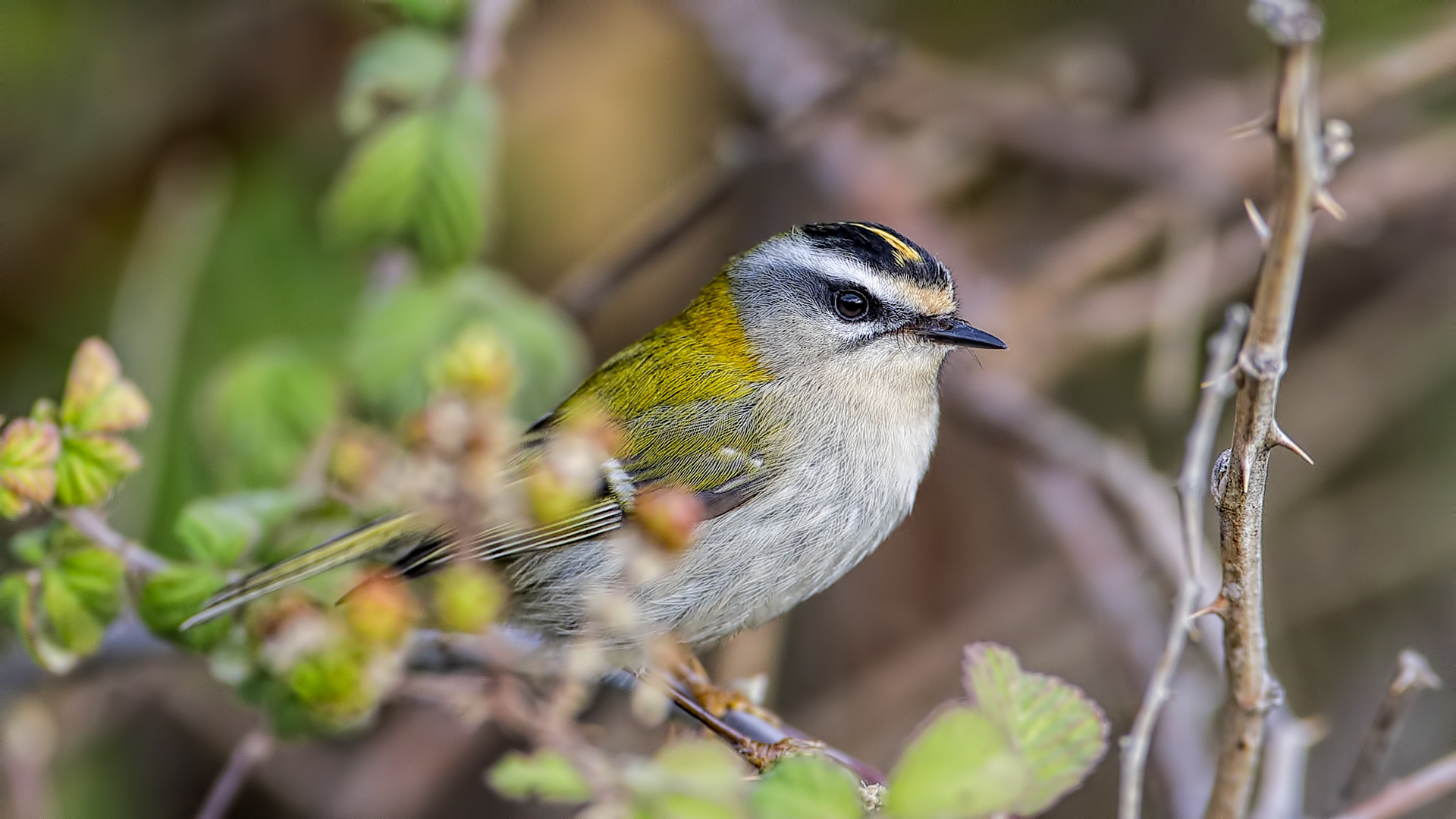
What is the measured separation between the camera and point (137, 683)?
376 centimetres

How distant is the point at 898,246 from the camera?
9.09ft

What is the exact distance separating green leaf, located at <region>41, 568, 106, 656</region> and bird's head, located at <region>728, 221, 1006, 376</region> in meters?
1.47

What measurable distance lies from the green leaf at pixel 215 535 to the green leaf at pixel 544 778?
1.22 m

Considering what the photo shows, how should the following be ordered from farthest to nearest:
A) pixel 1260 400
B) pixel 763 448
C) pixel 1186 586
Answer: pixel 763 448 < pixel 1186 586 < pixel 1260 400

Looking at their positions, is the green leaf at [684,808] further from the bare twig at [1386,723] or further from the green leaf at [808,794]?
the bare twig at [1386,723]

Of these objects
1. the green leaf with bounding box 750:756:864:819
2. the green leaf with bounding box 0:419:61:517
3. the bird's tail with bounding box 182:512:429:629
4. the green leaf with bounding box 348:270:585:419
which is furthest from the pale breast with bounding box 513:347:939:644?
the green leaf with bounding box 750:756:864:819

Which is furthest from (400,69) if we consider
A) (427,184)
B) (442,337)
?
(442,337)

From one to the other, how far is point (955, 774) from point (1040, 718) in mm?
381

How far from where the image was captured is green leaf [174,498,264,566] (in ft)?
7.46

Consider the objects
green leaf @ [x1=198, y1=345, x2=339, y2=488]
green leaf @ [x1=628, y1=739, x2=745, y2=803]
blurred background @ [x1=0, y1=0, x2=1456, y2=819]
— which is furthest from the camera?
blurred background @ [x1=0, y1=0, x2=1456, y2=819]

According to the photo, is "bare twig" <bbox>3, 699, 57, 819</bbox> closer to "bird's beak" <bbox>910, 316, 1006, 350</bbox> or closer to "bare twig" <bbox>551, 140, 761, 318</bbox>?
"bare twig" <bbox>551, 140, 761, 318</bbox>

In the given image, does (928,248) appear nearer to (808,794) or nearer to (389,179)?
(389,179)

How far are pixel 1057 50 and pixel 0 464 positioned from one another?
3.85 metres

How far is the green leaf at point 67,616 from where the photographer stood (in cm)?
212
